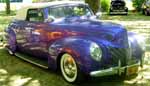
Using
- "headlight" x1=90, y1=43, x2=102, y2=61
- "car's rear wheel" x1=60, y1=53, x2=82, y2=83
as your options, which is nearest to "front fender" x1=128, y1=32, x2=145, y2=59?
"headlight" x1=90, y1=43, x2=102, y2=61

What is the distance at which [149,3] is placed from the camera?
23.3 m

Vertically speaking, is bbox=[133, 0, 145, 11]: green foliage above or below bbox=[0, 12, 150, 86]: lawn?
above

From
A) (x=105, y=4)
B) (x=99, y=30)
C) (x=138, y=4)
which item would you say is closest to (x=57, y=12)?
(x=99, y=30)

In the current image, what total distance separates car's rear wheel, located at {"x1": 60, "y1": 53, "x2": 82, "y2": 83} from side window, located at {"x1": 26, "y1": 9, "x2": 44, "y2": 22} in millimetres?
1528

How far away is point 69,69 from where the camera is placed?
240 inches

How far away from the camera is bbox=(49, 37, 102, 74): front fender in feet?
18.2

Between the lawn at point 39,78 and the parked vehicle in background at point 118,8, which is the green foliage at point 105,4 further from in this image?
the lawn at point 39,78

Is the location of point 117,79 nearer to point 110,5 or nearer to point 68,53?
point 68,53

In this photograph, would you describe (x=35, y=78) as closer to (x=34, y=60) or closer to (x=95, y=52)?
(x=34, y=60)

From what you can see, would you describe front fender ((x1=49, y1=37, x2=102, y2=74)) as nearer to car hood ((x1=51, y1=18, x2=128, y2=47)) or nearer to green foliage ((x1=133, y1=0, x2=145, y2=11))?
car hood ((x1=51, y1=18, x2=128, y2=47))

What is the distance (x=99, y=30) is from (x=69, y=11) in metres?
1.61

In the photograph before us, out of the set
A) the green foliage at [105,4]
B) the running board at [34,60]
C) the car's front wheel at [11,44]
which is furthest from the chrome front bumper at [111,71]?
the green foliage at [105,4]

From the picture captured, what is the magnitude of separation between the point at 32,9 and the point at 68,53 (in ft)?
7.86

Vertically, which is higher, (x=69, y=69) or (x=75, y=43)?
(x=75, y=43)
